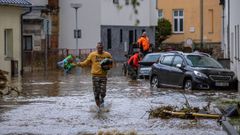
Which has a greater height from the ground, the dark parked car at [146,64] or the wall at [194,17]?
the wall at [194,17]

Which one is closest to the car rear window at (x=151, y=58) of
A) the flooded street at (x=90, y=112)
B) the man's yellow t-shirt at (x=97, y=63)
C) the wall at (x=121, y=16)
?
the flooded street at (x=90, y=112)

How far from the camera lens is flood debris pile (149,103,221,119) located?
17.8m

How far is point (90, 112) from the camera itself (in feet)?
65.5

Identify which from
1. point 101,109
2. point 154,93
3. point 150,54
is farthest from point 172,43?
point 101,109

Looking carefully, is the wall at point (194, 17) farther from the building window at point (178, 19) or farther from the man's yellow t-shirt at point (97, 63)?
the man's yellow t-shirt at point (97, 63)

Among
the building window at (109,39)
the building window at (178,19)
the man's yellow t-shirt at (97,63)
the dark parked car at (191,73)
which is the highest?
the building window at (178,19)

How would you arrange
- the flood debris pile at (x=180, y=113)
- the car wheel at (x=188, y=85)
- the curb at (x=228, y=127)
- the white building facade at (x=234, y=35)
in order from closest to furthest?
the curb at (x=228, y=127), the flood debris pile at (x=180, y=113), the car wheel at (x=188, y=85), the white building facade at (x=234, y=35)

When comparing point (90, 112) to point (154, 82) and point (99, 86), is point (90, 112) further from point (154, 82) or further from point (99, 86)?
point (154, 82)

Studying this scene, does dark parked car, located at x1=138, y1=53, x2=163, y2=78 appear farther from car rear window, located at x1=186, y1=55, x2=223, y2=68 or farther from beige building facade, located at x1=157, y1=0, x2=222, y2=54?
beige building facade, located at x1=157, y1=0, x2=222, y2=54

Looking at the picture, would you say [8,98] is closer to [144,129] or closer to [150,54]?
[144,129]

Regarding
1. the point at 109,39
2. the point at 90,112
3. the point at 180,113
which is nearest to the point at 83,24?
the point at 109,39

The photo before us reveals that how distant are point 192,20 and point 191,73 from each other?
141 ft

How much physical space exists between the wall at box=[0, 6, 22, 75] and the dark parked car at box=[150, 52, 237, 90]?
11476 mm

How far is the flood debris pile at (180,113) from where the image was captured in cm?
1784
